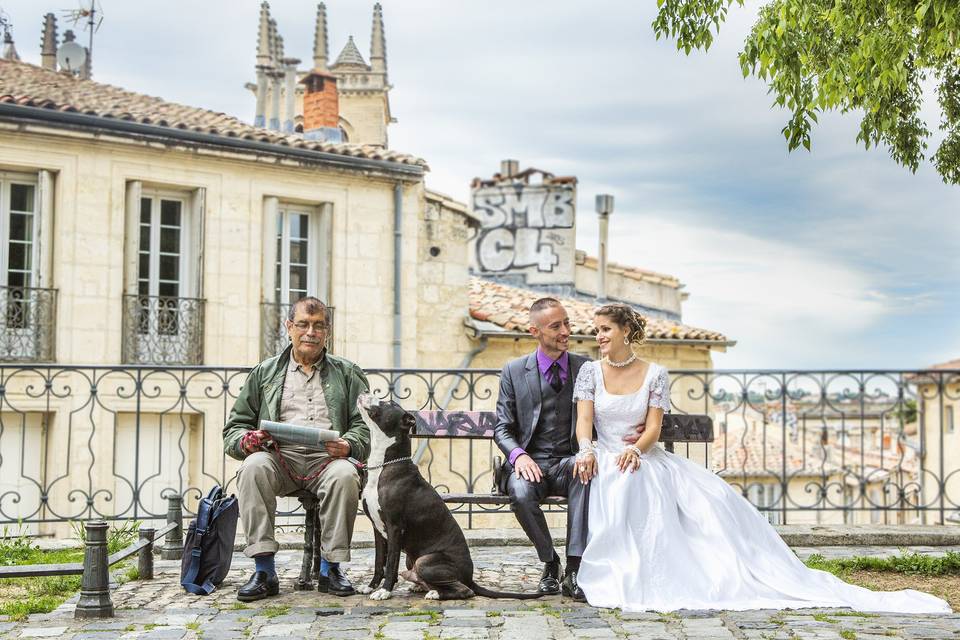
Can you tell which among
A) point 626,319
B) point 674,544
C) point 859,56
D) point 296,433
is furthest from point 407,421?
point 859,56

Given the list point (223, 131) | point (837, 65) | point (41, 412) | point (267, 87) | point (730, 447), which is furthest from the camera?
point (730, 447)

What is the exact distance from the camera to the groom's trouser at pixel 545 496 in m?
6.17

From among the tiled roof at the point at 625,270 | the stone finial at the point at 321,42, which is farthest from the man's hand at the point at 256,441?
the stone finial at the point at 321,42

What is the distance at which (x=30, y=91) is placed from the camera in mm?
18156

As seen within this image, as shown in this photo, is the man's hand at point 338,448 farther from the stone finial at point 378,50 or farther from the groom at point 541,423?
the stone finial at point 378,50

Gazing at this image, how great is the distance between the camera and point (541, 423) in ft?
21.5

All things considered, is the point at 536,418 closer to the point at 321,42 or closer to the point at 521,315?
the point at 521,315

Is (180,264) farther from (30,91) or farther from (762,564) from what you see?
(762,564)

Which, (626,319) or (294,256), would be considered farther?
(294,256)

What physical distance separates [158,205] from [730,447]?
2231 cm

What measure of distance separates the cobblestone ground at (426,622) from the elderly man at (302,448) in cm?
24

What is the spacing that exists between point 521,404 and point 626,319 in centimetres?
77

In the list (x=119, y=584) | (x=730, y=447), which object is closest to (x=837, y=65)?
(x=119, y=584)

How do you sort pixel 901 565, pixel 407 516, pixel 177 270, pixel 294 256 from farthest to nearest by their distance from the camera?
pixel 294 256 < pixel 177 270 < pixel 901 565 < pixel 407 516
